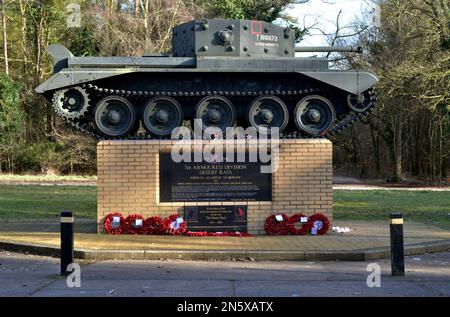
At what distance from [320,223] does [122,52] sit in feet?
92.3

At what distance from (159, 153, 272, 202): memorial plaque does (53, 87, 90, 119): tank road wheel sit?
199 cm

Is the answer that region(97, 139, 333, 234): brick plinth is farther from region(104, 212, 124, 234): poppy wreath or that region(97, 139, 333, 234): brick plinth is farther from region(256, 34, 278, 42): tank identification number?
region(256, 34, 278, 42): tank identification number

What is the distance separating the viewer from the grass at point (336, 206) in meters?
17.1

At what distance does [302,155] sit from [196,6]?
1293 inches

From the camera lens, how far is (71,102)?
14172 mm

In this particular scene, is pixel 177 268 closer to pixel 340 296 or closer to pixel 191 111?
pixel 340 296

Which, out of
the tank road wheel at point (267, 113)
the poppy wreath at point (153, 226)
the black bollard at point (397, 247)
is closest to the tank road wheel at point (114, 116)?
the poppy wreath at point (153, 226)

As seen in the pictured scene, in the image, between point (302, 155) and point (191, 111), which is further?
point (191, 111)

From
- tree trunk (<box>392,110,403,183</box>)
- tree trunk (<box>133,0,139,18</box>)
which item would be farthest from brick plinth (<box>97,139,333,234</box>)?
tree trunk (<box>133,0,139,18</box>)

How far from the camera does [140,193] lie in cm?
1332

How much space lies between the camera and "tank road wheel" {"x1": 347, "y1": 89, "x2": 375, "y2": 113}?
579 inches

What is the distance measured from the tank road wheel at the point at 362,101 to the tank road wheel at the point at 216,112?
96.4 inches

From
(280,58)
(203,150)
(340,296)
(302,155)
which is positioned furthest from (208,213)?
(340,296)

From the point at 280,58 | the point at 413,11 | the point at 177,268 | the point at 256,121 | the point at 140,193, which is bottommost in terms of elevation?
the point at 177,268
